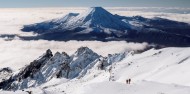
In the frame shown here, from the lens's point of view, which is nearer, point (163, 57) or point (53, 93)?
point (53, 93)

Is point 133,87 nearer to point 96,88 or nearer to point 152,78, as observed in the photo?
point 96,88

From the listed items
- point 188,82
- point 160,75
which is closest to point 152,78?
point 160,75

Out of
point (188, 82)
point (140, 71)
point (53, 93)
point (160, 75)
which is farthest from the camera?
point (140, 71)

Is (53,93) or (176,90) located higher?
(176,90)

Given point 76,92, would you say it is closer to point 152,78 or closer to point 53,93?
point 53,93

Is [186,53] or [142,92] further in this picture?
[186,53]

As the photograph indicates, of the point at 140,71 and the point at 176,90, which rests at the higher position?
the point at 176,90

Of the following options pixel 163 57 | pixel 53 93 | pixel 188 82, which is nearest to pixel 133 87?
pixel 188 82

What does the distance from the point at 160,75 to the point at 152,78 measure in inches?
87.7

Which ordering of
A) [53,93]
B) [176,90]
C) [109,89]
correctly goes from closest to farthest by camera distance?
[176,90] → [109,89] → [53,93]

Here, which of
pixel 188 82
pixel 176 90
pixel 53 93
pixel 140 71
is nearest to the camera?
pixel 176 90

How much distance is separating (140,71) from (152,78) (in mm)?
17085

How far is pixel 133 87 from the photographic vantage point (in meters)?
63.4

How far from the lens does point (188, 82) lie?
68438mm
